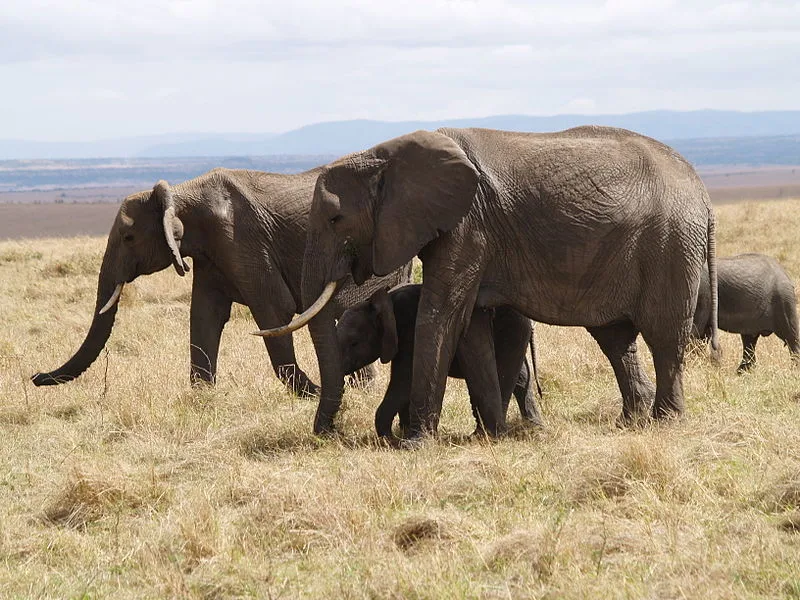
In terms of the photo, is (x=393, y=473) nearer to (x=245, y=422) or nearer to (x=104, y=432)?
(x=245, y=422)

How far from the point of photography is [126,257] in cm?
1104

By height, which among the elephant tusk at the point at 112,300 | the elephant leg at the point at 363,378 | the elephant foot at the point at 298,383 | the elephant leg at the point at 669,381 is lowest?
the elephant leg at the point at 363,378

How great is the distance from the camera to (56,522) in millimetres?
7121

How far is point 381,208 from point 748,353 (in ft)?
17.4

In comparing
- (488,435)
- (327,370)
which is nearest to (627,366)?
(488,435)

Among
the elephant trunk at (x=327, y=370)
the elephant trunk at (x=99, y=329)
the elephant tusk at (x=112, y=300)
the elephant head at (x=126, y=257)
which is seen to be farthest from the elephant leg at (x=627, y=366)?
the elephant trunk at (x=99, y=329)

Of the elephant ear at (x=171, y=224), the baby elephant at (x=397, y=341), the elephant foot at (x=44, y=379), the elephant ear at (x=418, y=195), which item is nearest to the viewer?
the elephant ear at (x=418, y=195)

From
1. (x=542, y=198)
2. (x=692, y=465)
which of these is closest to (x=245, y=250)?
(x=542, y=198)

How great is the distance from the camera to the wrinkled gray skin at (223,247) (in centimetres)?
1070

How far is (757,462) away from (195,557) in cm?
328

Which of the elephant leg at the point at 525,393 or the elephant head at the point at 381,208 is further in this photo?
the elephant leg at the point at 525,393

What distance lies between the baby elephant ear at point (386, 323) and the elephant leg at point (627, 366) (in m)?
1.68

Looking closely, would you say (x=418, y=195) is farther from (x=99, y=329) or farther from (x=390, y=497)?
(x=99, y=329)

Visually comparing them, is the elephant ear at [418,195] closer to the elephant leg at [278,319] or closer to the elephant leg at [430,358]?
the elephant leg at [430,358]
